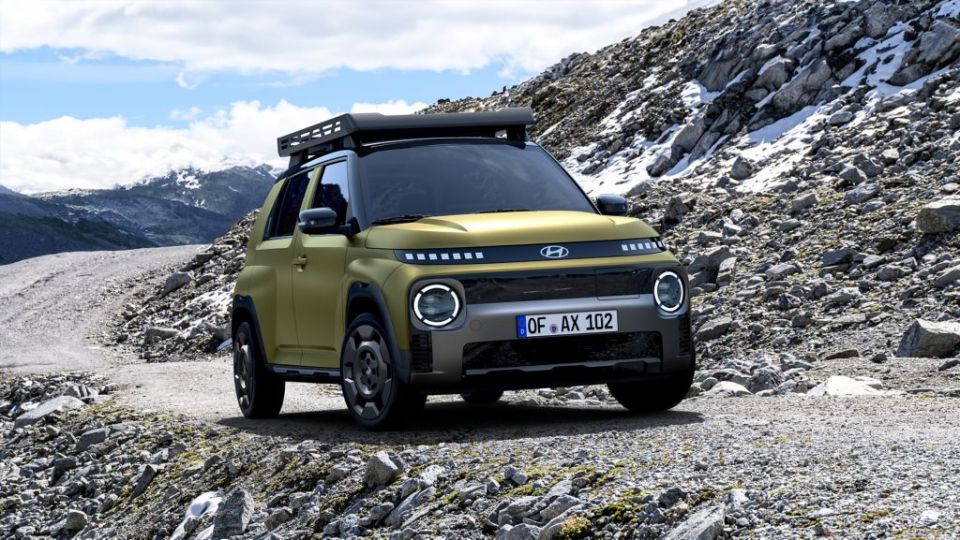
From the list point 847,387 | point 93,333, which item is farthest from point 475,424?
point 93,333

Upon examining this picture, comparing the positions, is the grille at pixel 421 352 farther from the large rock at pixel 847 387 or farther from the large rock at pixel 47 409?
the large rock at pixel 47 409

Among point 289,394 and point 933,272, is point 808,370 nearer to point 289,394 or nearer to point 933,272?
point 933,272

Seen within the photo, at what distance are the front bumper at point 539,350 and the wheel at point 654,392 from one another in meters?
0.38

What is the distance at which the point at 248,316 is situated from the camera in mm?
10258

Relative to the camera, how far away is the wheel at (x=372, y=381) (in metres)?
7.68

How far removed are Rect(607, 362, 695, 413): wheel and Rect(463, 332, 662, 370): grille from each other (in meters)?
0.47

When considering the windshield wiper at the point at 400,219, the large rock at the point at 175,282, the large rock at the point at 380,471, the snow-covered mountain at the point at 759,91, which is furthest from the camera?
the large rock at the point at 175,282

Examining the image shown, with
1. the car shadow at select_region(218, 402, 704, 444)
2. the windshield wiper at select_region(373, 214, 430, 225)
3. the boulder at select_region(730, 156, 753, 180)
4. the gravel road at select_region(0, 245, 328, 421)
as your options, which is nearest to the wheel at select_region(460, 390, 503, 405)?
the car shadow at select_region(218, 402, 704, 444)

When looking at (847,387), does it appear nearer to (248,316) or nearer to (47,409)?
(248,316)

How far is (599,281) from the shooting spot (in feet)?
25.1

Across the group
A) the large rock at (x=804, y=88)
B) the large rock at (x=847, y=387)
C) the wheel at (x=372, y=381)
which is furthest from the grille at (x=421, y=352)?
the large rock at (x=804, y=88)

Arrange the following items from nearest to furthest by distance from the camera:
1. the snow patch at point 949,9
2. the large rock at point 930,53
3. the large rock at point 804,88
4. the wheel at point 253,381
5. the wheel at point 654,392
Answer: the wheel at point 654,392 → the wheel at point 253,381 → the large rock at point 930,53 → the snow patch at point 949,9 → the large rock at point 804,88

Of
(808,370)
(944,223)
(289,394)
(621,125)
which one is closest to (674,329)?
(808,370)

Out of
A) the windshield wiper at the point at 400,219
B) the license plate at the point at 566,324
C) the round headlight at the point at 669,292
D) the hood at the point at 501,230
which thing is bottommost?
the license plate at the point at 566,324
